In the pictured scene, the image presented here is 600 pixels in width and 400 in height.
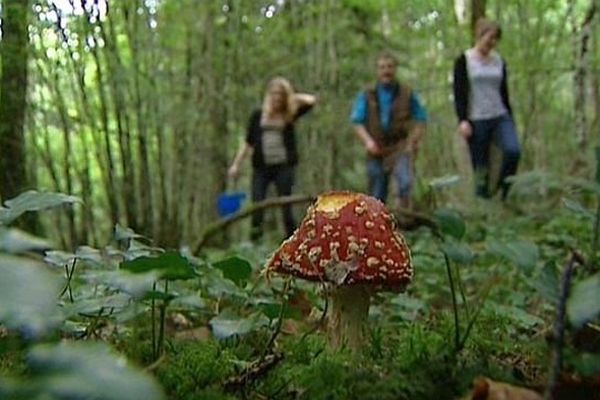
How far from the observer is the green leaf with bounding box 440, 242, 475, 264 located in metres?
2.24

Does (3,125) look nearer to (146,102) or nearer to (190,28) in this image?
(146,102)

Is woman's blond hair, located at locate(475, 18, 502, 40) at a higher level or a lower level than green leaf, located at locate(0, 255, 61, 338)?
higher

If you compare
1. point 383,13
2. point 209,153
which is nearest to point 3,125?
point 209,153

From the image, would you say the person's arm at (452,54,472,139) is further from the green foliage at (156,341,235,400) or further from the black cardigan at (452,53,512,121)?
the green foliage at (156,341,235,400)

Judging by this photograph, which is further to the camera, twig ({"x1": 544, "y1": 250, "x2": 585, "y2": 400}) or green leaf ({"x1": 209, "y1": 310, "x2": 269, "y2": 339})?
green leaf ({"x1": 209, "y1": 310, "x2": 269, "y2": 339})

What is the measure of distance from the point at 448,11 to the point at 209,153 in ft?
11.5

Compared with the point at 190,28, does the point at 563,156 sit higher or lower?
A: lower

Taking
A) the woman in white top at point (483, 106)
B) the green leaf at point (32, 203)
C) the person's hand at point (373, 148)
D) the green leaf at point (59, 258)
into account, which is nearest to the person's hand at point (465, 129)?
the woman in white top at point (483, 106)

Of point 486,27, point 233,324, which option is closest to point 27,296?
point 233,324

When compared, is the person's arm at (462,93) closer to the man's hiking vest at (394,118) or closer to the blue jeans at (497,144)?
the blue jeans at (497,144)

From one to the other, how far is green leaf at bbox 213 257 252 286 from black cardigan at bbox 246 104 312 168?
20.6 ft

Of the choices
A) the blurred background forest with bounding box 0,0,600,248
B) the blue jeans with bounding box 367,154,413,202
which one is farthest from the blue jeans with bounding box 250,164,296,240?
the blue jeans with bounding box 367,154,413,202

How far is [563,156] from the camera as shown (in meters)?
16.7

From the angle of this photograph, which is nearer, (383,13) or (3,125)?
(3,125)
